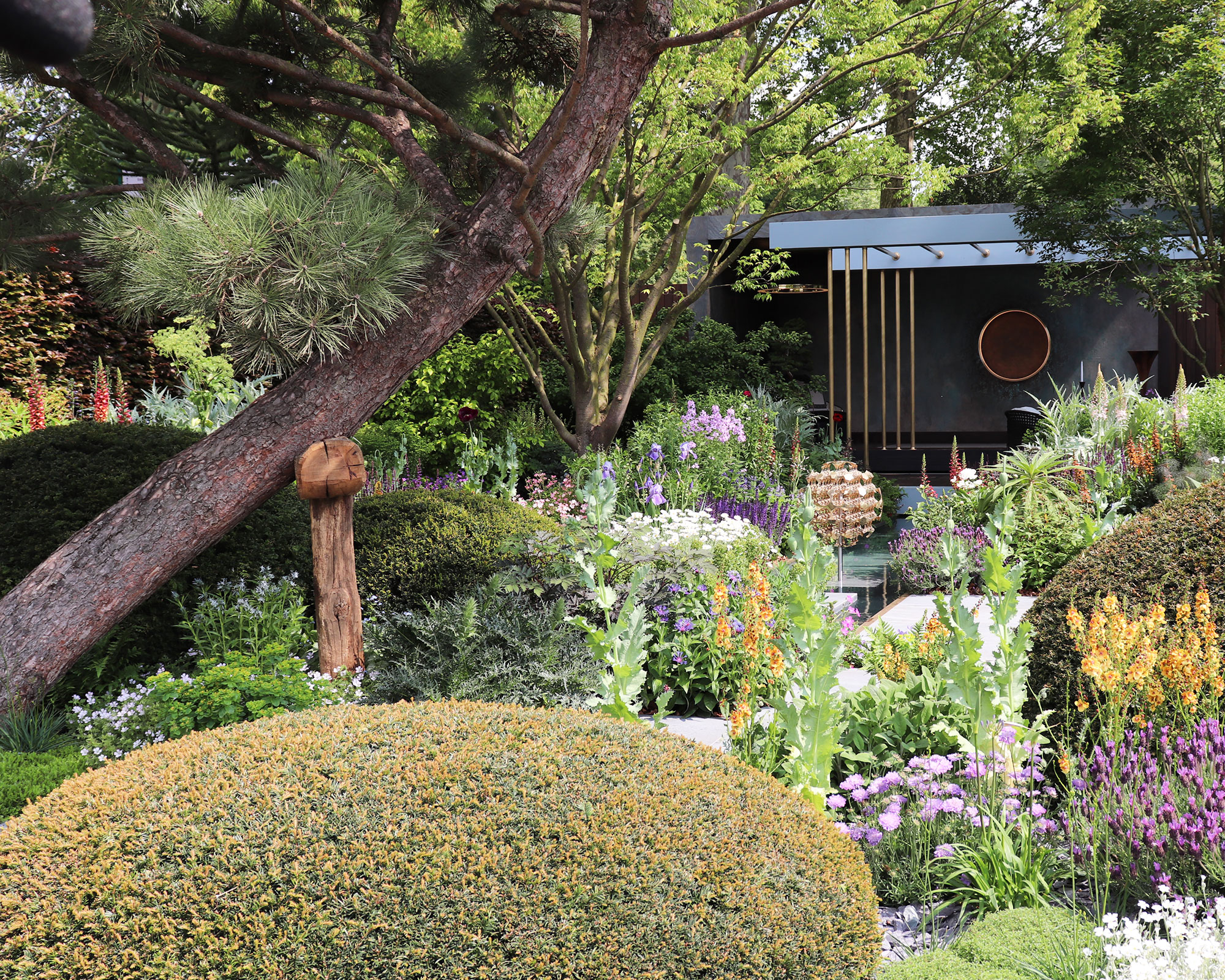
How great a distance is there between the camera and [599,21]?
3879 millimetres

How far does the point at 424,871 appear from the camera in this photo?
1.69 meters

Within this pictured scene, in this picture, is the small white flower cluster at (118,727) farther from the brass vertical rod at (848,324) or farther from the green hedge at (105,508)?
the brass vertical rod at (848,324)

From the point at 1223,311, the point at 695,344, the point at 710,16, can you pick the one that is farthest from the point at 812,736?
the point at 1223,311

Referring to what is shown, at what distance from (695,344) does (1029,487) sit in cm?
→ 625

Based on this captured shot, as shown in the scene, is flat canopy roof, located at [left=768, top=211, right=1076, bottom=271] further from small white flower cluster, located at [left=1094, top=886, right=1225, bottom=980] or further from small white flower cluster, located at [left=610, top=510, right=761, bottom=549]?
small white flower cluster, located at [left=1094, top=886, right=1225, bottom=980]

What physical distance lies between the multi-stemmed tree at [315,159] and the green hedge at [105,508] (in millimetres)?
501

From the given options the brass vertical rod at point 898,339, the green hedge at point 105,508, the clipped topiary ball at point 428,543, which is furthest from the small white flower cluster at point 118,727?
the brass vertical rod at point 898,339

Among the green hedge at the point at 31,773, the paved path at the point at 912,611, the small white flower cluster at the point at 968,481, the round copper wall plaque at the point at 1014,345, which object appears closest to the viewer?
the green hedge at the point at 31,773

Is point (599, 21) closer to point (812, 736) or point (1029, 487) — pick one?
point (812, 736)

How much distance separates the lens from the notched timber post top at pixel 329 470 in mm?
3584

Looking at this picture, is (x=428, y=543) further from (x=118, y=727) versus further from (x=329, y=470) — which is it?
(x=118, y=727)

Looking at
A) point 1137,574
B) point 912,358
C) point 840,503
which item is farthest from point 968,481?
point 912,358

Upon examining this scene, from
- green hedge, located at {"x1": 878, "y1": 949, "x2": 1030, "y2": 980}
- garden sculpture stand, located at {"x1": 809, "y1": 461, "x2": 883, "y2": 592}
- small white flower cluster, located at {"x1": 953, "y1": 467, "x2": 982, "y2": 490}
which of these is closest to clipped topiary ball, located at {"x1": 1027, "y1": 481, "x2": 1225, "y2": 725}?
green hedge, located at {"x1": 878, "y1": 949, "x2": 1030, "y2": 980}

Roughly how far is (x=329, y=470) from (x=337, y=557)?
0.36m
